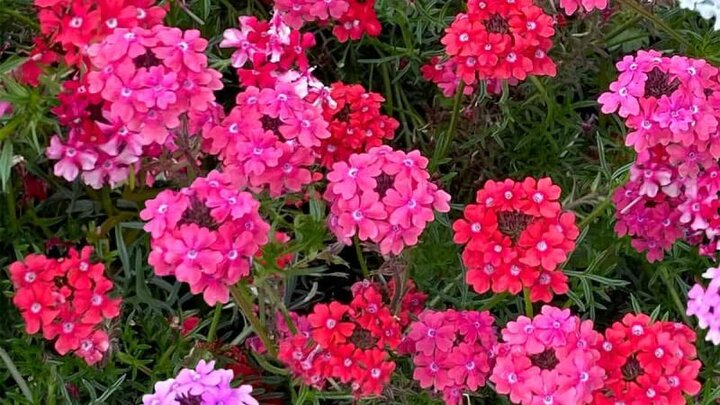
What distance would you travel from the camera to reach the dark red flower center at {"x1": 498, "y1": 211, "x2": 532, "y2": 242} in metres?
1.79

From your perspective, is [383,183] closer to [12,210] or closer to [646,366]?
[646,366]

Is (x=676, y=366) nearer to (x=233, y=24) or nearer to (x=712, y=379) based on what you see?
(x=712, y=379)

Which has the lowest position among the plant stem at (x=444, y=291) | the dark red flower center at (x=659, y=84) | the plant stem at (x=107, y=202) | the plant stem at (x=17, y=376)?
the plant stem at (x=17, y=376)

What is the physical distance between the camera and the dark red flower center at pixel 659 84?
6.32 feet

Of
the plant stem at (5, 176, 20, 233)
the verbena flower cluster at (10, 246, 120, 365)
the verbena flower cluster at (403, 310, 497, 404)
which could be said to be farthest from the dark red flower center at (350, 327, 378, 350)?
the plant stem at (5, 176, 20, 233)

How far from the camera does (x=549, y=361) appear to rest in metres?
1.74

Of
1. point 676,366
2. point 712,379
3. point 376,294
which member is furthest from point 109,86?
point 712,379

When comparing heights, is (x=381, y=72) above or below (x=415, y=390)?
above

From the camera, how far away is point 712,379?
2.14 m

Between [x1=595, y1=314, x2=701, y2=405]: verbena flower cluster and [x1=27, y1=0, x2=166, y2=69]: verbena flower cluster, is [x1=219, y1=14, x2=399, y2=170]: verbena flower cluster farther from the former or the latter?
[x1=595, y1=314, x2=701, y2=405]: verbena flower cluster

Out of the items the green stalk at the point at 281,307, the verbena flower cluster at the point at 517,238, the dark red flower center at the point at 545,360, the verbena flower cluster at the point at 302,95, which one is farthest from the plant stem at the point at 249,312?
the dark red flower center at the point at 545,360

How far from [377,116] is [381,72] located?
691 millimetres

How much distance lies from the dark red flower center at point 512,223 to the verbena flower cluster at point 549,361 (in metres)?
0.15

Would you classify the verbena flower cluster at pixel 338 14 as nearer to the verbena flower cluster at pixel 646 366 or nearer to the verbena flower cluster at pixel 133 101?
the verbena flower cluster at pixel 133 101
